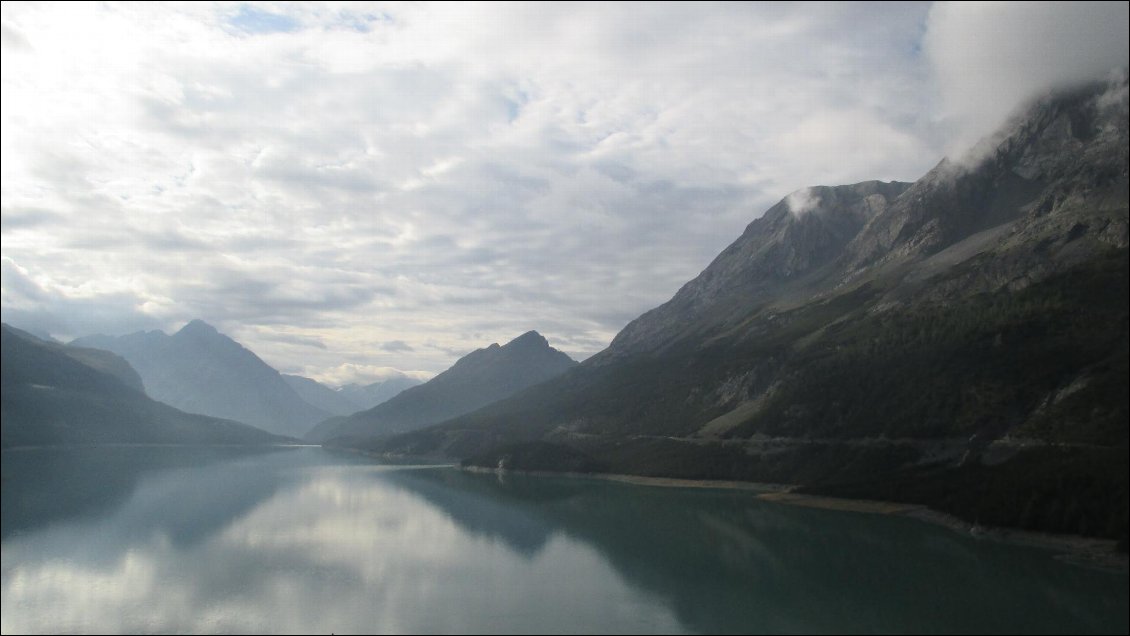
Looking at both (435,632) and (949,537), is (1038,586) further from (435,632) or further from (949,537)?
(435,632)

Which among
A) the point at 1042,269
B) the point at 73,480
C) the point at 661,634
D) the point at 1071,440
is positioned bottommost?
the point at 661,634

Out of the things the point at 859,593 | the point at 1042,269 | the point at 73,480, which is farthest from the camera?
the point at 1042,269

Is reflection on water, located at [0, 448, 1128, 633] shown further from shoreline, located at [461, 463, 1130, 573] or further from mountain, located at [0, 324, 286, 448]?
shoreline, located at [461, 463, 1130, 573]

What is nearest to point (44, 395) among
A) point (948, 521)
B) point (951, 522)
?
point (951, 522)

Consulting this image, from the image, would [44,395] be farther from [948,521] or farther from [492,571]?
[948,521]

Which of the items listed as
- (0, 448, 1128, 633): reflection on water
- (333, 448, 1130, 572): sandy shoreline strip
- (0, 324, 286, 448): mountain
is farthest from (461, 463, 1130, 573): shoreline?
(0, 324, 286, 448): mountain

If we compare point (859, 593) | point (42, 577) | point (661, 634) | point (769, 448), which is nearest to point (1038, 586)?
point (859, 593)
